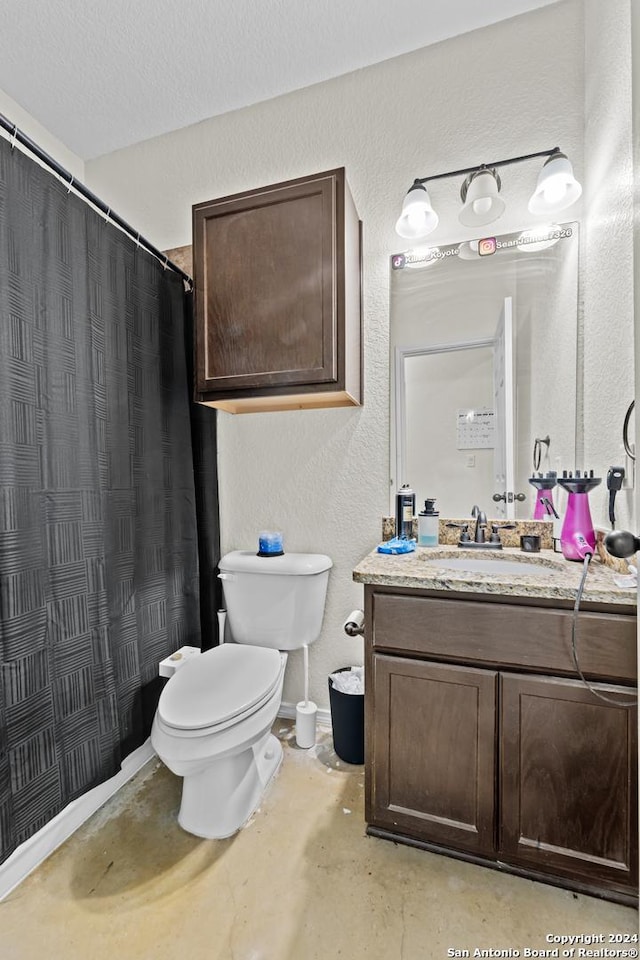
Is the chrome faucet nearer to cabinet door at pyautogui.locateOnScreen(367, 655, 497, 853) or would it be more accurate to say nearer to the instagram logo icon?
Answer: cabinet door at pyautogui.locateOnScreen(367, 655, 497, 853)

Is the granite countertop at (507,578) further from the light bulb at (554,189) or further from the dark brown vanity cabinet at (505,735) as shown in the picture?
the light bulb at (554,189)

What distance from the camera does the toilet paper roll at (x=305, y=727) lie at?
5.50 ft

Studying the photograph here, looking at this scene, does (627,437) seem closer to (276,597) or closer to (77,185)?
(276,597)

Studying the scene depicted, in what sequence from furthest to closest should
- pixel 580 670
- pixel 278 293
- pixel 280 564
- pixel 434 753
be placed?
pixel 280 564
pixel 278 293
pixel 434 753
pixel 580 670

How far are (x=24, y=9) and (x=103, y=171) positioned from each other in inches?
26.0

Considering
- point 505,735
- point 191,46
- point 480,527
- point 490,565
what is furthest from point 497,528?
point 191,46

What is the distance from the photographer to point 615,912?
1049 millimetres

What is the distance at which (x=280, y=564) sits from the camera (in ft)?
5.38

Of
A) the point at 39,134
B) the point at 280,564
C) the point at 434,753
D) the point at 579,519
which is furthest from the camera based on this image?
the point at 39,134

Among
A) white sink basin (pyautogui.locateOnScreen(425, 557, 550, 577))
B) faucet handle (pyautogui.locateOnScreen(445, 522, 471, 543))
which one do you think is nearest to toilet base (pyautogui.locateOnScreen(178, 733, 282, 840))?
white sink basin (pyautogui.locateOnScreen(425, 557, 550, 577))

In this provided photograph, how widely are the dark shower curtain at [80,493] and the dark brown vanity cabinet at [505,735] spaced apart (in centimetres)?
84

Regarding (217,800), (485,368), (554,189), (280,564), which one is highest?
(554,189)

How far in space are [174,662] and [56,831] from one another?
1.75ft

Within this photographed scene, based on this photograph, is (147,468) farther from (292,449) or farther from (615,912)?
(615,912)
